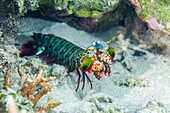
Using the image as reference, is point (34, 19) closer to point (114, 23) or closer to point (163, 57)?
point (114, 23)

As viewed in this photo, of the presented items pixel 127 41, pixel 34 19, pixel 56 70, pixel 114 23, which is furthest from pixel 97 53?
pixel 34 19

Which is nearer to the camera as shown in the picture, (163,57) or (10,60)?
(10,60)

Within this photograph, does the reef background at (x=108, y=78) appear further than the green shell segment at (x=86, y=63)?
No

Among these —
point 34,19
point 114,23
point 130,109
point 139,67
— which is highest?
point 34,19

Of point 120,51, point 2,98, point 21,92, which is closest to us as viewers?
point 2,98

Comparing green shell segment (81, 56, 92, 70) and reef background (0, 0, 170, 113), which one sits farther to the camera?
green shell segment (81, 56, 92, 70)

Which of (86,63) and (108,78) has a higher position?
(86,63)

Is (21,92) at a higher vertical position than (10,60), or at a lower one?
lower

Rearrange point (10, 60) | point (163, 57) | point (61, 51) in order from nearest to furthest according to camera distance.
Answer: point (10, 60), point (61, 51), point (163, 57)

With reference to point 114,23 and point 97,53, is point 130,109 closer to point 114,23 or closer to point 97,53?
point 97,53

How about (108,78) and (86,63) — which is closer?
(86,63)
